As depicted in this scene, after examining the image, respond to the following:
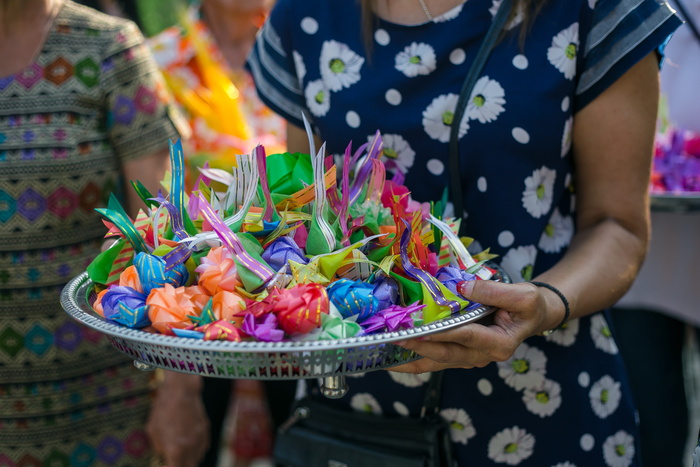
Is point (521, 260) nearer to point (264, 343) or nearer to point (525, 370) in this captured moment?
point (525, 370)

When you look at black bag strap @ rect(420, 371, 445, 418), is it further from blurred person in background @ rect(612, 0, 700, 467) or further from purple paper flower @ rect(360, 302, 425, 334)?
blurred person in background @ rect(612, 0, 700, 467)

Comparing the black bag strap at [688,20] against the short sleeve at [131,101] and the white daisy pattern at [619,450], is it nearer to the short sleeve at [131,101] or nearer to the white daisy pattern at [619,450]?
the white daisy pattern at [619,450]

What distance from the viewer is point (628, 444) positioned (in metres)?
1.38

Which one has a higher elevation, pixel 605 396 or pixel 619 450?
pixel 605 396

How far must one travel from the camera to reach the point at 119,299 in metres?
0.95

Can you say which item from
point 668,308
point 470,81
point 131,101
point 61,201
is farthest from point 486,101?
point 668,308

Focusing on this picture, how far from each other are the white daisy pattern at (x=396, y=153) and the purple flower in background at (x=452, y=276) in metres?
0.30

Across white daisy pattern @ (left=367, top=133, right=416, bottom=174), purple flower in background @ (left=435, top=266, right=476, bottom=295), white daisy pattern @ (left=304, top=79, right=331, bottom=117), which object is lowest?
purple flower in background @ (left=435, top=266, right=476, bottom=295)

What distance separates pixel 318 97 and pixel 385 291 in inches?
20.4

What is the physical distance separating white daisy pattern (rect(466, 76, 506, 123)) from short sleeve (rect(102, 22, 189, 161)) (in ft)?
2.57

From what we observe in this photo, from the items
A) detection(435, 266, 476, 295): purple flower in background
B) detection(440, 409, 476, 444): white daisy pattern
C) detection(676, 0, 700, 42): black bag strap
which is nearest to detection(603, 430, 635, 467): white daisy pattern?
detection(440, 409, 476, 444): white daisy pattern

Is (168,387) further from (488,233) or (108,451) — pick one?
(488,233)

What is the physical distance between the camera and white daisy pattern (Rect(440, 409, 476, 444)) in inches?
52.2

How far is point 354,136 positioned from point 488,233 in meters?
0.31
